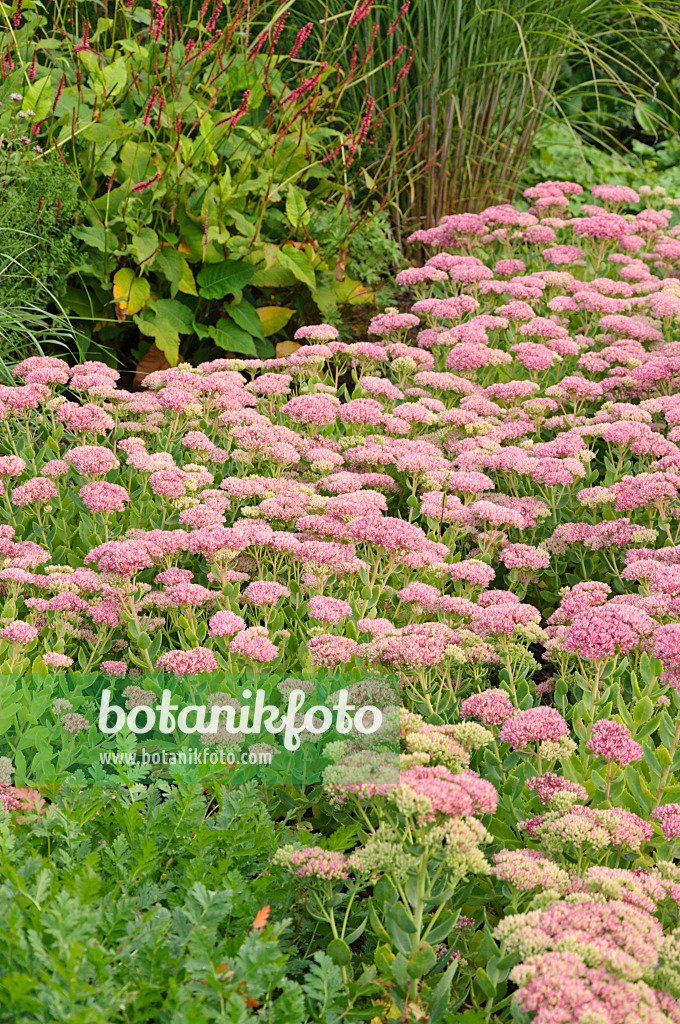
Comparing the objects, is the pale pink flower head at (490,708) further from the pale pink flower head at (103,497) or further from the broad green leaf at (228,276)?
the broad green leaf at (228,276)

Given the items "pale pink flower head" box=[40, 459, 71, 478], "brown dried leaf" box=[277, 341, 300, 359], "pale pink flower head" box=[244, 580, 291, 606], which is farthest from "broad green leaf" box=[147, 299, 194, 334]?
"pale pink flower head" box=[244, 580, 291, 606]

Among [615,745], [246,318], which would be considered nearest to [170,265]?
[246,318]

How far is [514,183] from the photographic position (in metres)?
6.86

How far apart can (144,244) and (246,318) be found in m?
0.65

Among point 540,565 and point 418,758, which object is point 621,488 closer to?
point 540,565

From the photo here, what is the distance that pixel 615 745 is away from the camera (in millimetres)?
1895

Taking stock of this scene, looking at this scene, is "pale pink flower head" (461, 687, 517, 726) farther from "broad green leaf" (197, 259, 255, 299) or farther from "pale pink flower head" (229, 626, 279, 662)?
"broad green leaf" (197, 259, 255, 299)

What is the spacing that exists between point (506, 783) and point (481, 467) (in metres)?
1.51

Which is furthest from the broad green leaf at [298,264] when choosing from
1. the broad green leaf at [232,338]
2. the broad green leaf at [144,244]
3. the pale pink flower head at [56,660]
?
the pale pink flower head at [56,660]

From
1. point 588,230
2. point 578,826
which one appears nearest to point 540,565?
point 578,826

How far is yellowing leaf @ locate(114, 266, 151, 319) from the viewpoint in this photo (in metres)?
4.77

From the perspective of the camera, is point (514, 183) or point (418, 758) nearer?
point (418, 758)

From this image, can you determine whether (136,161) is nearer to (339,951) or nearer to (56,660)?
(56,660)

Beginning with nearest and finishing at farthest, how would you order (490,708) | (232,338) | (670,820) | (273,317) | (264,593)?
1. (670,820)
2. (490,708)
3. (264,593)
4. (232,338)
5. (273,317)
